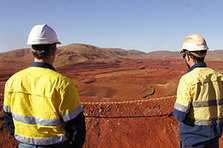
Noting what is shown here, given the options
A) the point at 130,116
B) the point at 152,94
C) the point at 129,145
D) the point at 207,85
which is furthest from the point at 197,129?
the point at 152,94

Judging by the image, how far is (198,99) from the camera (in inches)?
130

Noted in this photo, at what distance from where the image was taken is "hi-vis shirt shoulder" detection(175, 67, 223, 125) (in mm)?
3273

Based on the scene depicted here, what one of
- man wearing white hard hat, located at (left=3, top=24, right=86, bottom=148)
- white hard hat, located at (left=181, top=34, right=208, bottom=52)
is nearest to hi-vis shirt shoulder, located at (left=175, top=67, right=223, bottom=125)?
white hard hat, located at (left=181, top=34, right=208, bottom=52)

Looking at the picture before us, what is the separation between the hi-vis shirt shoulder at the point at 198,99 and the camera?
327 cm

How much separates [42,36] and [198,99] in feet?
4.62

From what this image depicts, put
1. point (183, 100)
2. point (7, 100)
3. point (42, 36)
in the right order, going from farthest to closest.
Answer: point (183, 100) → point (7, 100) → point (42, 36)

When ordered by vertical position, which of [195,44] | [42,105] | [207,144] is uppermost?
[195,44]

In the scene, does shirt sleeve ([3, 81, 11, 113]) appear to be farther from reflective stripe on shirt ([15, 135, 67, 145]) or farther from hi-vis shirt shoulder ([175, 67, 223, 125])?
hi-vis shirt shoulder ([175, 67, 223, 125])

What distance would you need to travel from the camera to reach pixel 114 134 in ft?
30.7

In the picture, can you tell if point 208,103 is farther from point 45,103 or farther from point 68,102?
point 45,103

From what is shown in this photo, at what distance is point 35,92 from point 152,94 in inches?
545

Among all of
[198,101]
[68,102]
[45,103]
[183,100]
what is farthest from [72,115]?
[198,101]

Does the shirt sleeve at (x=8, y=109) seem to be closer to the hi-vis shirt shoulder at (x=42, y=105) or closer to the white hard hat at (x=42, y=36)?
the hi-vis shirt shoulder at (x=42, y=105)

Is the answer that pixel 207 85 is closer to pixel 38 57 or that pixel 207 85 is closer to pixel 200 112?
pixel 200 112
